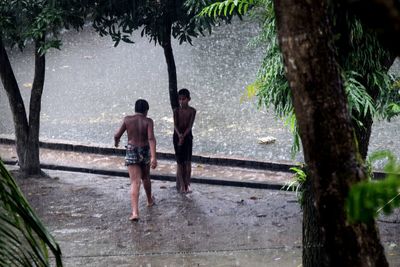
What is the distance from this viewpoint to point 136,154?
10312mm

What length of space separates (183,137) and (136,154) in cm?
128

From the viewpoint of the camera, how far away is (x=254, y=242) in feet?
32.0

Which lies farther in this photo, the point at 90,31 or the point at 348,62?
the point at 90,31

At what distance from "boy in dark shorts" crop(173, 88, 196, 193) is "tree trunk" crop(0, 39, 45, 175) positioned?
2.31 meters

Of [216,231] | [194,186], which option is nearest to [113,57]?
[194,186]

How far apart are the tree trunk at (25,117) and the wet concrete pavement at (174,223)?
329mm

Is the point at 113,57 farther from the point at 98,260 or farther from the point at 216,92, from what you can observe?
the point at 98,260

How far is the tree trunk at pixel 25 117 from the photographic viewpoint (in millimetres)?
12359

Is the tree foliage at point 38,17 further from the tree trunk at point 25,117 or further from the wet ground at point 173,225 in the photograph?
the wet ground at point 173,225

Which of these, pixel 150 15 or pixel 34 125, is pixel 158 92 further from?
pixel 150 15

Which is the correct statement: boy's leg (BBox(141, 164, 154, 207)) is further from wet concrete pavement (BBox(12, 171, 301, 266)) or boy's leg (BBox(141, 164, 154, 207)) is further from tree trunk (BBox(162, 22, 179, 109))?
tree trunk (BBox(162, 22, 179, 109))

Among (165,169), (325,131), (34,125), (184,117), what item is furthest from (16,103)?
(325,131)

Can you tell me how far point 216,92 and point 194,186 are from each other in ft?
15.1

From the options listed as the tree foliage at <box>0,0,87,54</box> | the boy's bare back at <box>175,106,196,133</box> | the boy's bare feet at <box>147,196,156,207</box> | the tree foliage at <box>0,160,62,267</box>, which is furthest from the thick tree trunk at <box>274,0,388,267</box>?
the boy's bare feet at <box>147,196,156,207</box>
